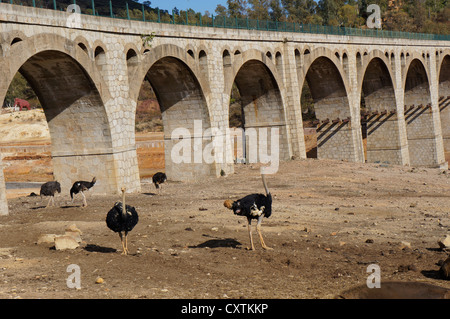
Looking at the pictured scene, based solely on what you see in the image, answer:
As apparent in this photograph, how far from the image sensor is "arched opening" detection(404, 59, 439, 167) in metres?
55.8

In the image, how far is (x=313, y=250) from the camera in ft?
43.9

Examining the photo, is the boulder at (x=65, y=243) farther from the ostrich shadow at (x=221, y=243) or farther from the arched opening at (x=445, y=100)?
the arched opening at (x=445, y=100)

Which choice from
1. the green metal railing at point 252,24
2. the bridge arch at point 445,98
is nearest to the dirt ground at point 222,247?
the green metal railing at point 252,24

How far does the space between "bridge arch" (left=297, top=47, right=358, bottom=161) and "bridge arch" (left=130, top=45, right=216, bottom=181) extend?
1420 centimetres

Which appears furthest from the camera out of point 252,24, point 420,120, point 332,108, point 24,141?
point 24,141

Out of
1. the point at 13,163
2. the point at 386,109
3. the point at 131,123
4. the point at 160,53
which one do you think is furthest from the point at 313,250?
the point at 13,163

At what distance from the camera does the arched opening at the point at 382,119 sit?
163 ft

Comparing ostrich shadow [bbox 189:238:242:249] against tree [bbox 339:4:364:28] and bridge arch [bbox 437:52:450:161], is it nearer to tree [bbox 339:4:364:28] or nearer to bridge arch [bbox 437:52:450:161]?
bridge arch [bbox 437:52:450:161]

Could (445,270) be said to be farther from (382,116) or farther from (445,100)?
(445,100)

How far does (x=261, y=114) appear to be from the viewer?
38.4 metres

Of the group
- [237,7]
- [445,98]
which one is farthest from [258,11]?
[445,98]

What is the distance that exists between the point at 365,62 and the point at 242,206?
35.5m

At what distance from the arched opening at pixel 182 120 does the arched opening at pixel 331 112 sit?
585 inches

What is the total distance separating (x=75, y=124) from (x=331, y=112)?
2472 cm
